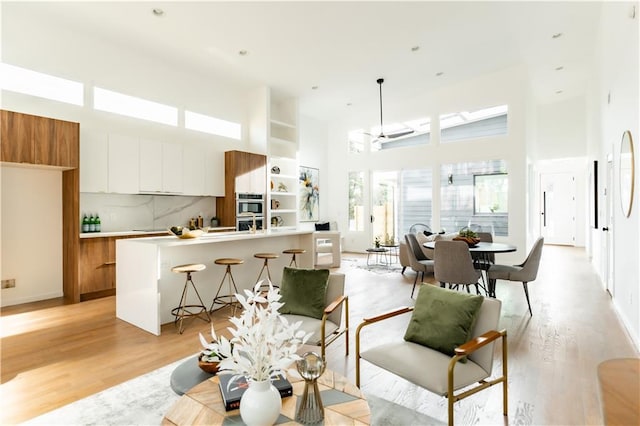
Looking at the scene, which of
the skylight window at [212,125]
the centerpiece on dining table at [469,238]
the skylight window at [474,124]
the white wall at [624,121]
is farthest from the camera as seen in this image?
the skylight window at [474,124]

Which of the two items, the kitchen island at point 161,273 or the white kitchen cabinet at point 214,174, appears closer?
the kitchen island at point 161,273

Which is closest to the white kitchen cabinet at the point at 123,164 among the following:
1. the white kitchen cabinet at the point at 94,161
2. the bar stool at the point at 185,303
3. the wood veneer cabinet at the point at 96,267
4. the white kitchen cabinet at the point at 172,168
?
the white kitchen cabinet at the point at 94,161

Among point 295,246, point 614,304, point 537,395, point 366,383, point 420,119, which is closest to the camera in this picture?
point 537,395

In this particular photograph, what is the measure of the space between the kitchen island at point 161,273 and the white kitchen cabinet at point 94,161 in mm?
1636

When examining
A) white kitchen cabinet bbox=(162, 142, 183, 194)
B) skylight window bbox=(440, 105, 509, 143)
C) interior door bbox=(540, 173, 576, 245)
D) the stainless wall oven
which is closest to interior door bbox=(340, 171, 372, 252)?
skylight window bbox=(440, 105, 509, 143)

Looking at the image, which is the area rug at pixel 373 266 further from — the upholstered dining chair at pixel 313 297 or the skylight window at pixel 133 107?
the skylight window at pixel 133 107

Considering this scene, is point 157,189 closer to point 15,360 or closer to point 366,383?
point 15,360

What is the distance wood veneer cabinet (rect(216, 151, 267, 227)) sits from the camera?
6.81 meters

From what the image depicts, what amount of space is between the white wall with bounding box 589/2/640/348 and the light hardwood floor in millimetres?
347

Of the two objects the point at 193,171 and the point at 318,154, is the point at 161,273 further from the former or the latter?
the point at 318,154

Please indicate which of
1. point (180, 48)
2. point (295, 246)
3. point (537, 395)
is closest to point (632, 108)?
point (537, 395)

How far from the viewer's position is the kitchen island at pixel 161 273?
356cm

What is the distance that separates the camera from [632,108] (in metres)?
3.34

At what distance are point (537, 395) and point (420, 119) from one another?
24.2ft
